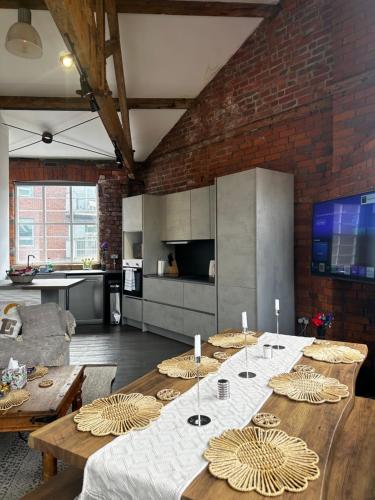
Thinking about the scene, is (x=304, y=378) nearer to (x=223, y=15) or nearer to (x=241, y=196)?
(x=241, y=196)

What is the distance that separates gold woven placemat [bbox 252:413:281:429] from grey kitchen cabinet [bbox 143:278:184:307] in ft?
12.0

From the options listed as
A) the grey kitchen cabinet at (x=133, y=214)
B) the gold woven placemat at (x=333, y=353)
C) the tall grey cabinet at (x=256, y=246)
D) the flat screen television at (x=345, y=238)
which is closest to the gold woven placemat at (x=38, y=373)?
the gold woven placemat at (x=333, y=353)

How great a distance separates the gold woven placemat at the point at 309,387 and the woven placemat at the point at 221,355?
375 millimetres

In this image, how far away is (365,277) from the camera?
2.79 meters

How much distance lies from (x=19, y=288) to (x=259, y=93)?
11.7ft

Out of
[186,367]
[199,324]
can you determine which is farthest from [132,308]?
[186,367]

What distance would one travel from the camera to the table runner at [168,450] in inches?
39.2

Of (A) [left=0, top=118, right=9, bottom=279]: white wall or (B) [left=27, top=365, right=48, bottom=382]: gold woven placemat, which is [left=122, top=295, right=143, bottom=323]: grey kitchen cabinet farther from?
(B) [left=27, top=365, right=48, bottom=382]: gold woven placemat

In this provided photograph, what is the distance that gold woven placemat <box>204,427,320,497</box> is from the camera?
0.96m

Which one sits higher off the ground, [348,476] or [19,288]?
[19,288]

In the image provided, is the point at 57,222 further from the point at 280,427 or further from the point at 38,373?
the point at 280,427

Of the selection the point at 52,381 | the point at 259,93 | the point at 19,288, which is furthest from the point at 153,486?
the point at 259,93

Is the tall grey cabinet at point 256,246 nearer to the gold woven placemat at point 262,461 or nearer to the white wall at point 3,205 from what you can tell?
the gold woven placemat at point 262,461

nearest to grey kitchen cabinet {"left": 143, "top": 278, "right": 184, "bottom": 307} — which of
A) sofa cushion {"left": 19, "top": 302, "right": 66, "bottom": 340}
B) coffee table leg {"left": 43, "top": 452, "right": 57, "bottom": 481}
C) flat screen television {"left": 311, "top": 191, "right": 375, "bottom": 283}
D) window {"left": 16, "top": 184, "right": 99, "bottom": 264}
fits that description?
sofa cushion {"left": 19, "top": 302, "right": 66, "bottom": 340}
